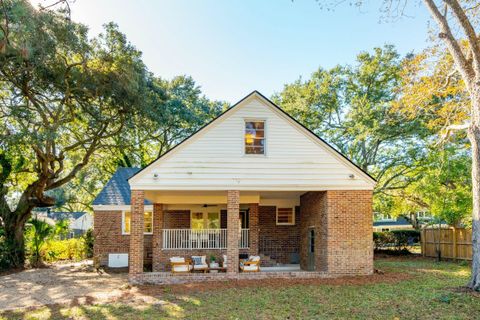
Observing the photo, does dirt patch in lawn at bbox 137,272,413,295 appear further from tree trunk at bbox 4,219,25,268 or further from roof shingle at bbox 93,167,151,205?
tree trunk at bbox 4,219,25,268

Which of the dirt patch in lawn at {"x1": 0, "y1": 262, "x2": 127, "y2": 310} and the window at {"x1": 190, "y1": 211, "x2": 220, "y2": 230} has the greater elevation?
the window at {"x1": 190, "y1": 211, "x2": 220, "y2": 230}

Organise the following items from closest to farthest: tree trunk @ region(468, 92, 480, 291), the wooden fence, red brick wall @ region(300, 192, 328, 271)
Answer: tree trunk @ region(468, 92, 480, 291) < red brick wall @ region(300, 192, 328, 271) < the wooden fence

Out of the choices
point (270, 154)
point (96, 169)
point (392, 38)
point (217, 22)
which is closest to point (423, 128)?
point (392, 38)

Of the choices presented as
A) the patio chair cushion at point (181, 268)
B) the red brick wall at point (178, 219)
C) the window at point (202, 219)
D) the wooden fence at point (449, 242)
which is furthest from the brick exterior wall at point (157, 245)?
the wooden fence at point (449, 242)

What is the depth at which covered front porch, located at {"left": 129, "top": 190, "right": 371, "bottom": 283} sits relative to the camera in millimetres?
13656

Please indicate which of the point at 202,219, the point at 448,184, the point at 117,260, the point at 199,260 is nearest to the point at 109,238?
the point at 117,260

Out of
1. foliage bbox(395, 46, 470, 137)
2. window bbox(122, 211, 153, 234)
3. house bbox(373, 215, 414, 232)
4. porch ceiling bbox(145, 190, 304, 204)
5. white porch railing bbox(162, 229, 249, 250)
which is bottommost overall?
house bbox(373, 215, 414, 232)

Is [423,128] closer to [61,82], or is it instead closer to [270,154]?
[270,154]

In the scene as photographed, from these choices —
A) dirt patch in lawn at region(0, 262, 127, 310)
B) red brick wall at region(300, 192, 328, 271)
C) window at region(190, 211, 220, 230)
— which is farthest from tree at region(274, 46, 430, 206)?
dirt patch in lawn at region(0, 262, 127, 310)

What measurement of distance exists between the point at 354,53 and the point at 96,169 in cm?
2234

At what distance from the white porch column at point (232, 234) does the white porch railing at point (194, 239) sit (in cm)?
273

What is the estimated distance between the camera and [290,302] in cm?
991

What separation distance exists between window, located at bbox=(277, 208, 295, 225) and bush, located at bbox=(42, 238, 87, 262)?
12.5m

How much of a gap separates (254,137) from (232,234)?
368cm
